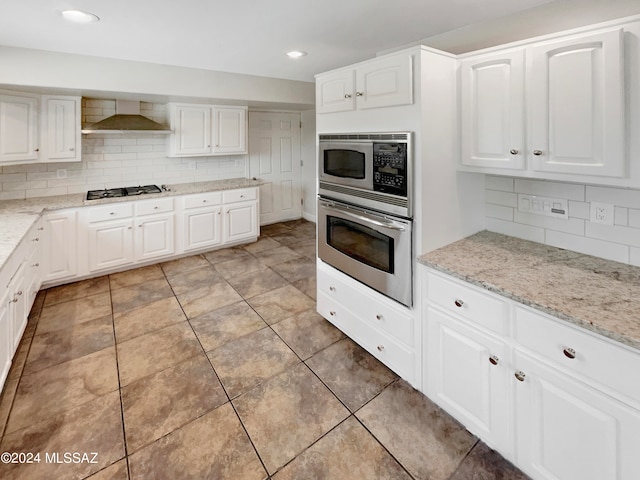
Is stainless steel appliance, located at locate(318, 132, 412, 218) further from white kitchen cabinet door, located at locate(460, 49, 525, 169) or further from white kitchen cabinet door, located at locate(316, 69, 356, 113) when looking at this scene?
white kitchen cabinet door, located at locate(460, 49, 525, 169)

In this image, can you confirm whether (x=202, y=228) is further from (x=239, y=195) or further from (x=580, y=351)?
(x=580, y=351)

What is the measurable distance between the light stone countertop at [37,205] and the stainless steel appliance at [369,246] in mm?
1964

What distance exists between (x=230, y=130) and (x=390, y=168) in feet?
11.6

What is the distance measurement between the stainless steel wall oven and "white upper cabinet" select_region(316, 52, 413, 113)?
0.64 feet

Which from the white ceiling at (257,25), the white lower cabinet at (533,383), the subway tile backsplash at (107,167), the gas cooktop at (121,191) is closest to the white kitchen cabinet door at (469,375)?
the white lower cabinet at (533,383)

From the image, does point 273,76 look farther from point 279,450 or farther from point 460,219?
point 279,450

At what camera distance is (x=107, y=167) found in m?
4.33

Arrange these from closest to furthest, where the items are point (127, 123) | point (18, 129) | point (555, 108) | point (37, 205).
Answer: point (555, 108) < point (18, 129) < point (37, 205) < point (127, 123)

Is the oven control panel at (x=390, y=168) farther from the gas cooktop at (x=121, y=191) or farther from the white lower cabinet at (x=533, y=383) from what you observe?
the gas cooktop at (x=121, y=191)

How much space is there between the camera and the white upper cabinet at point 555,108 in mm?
1393

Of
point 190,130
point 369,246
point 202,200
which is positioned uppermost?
point 190,130

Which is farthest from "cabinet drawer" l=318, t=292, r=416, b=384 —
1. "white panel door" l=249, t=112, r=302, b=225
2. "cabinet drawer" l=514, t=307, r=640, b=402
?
"white panel door" l=249, t=112, r=302, b=225

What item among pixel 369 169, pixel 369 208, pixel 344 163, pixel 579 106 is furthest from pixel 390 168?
pixel 579 106

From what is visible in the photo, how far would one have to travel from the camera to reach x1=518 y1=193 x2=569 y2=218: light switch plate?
1.91 metres
